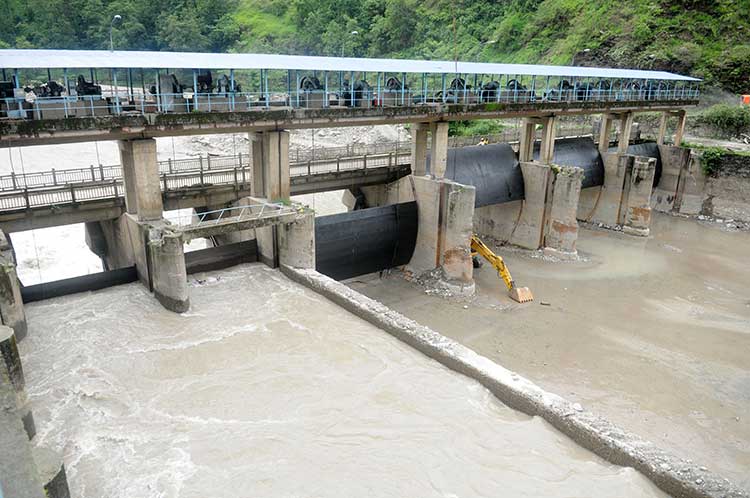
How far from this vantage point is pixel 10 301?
1454 cm

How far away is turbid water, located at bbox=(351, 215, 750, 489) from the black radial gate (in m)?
0.95

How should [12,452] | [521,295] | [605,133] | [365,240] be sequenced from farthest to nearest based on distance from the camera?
[605,133]
[365,240]
[521,295]
[12,452]

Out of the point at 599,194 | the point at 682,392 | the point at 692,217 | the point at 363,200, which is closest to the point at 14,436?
the point at 682,392

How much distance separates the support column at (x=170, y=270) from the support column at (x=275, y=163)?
15.6 feet

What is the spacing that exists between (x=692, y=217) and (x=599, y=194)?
7.66 metres

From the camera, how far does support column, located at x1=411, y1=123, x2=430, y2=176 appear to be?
24844 millimetres

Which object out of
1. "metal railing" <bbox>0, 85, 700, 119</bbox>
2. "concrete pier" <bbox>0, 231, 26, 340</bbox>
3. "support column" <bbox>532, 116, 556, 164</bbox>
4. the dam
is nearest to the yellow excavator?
the dam

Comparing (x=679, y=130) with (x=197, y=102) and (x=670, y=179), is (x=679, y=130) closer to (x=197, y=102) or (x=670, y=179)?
(x=670, y=179)

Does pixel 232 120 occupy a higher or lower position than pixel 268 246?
higher

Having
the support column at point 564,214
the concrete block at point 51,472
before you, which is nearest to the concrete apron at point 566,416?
the concrete block at point 51,472

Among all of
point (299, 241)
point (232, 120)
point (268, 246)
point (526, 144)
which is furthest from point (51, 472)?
point (526, 144)

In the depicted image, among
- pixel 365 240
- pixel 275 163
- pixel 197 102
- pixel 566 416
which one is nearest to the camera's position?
pixel 566 416

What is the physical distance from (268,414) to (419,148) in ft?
51.5

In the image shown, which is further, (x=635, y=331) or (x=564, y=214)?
(x=564, y=214)
